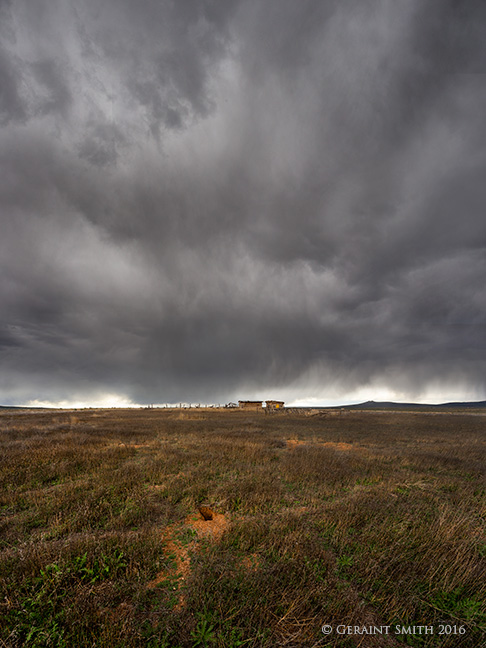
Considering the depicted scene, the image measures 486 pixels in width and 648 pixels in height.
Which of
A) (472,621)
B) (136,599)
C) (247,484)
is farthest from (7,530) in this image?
(472,621)

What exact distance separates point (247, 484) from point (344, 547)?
12.5 feet

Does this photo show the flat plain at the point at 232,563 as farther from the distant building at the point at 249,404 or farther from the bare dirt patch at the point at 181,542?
the distant building at the point at 249,404

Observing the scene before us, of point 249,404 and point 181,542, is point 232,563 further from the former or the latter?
point 249,404

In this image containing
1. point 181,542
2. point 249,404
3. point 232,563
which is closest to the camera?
point 232,563

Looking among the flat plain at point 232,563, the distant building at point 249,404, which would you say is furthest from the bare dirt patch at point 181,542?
the distant building at point 249,404

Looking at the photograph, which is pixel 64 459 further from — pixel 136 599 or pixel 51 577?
pixel 136 599

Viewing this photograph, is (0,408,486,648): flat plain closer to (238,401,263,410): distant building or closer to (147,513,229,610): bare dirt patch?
(147,513,229,610): bare dirt patch

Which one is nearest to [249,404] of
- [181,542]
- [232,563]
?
[181,542]

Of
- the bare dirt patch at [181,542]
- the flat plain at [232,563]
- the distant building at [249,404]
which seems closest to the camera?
the flat plain at [232,563]

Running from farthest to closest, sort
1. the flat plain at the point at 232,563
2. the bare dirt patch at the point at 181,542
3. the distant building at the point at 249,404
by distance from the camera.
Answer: the distant building at the point at 249,404
the bare dirt patch at the point at 181,542
the flat plain at the point at 232,563

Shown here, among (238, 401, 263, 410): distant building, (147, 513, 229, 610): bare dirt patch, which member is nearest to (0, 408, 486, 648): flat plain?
(147, 513, 229, 610): bare dirt patch

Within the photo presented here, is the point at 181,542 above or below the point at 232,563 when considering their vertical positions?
below

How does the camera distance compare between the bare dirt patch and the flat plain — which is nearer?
the flat plain

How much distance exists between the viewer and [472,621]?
3.48m
